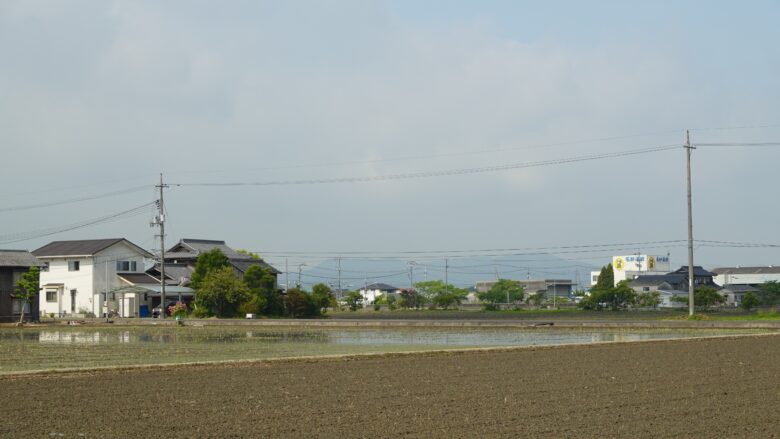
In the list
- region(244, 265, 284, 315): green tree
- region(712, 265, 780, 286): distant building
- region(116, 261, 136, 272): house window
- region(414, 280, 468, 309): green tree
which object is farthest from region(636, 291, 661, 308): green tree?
region(712, 265, 780, 286): distant building

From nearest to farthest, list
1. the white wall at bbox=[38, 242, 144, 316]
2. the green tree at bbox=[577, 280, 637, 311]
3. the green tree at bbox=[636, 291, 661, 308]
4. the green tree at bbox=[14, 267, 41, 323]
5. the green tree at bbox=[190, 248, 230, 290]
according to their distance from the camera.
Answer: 1. the green tree at bbox=[14, 267, 41, 323]
2. the green tree at bbox=[190, 248, 230, 290]
3. the white wall at bbox=[38, 242, 144, 316]
4. the green tree at bbox=[577, 280, 637, 311]
5. the green tree at bbox=[636, 291, 661, 308]

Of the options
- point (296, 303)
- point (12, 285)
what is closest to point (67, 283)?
point (12, 285)

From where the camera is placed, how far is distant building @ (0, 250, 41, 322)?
43.1 meters

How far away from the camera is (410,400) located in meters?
10.8

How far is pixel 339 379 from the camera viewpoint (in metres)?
13.4

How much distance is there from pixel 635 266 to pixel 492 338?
90440mm

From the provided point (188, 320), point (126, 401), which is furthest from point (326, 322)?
point (126, 401)

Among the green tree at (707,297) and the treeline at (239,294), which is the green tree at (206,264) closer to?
the treeline at (239,294)

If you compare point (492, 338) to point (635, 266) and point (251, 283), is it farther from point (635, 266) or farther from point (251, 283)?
point (635, 266)

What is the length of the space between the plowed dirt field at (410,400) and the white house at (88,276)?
37767mm

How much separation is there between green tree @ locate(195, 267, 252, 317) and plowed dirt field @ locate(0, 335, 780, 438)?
29.5m

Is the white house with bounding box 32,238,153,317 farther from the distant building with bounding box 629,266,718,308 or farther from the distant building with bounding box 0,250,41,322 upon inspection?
the distant building with bounding box 629,266,718,308

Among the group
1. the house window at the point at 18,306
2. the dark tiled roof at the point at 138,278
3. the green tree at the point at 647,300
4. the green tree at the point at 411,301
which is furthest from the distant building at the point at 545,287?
the house window at the point at 18,306

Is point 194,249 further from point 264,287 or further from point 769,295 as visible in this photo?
point 769,295
